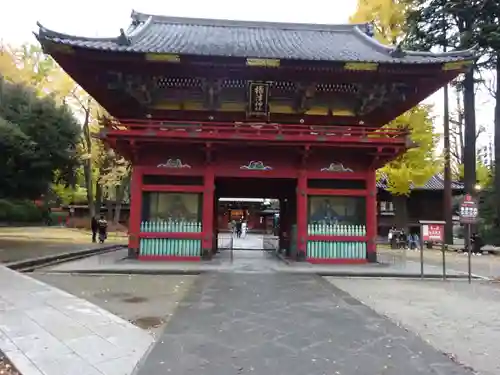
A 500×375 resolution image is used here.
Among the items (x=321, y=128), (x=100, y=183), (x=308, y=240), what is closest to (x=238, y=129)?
(x=321, y=128)

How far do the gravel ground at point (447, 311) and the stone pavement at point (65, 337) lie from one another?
155 inches

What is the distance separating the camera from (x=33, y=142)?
62.8ft

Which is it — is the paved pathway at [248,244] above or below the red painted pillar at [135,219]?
below

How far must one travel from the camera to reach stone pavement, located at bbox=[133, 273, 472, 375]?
471cm

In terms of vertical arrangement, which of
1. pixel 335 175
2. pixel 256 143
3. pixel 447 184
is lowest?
pixel 335 175

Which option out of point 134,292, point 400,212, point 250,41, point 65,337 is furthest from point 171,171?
point 400,212

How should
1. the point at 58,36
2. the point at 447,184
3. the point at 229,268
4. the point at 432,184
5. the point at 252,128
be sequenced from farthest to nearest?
the point at 432,184 < the point at 447,184 < the point at 252,128 < the point at 229,268 < the point at 58,36

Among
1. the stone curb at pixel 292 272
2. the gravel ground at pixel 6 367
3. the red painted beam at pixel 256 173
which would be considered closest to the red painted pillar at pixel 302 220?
the red painted beam at pixel 256 173

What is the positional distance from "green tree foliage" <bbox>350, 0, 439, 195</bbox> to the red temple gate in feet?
29.9

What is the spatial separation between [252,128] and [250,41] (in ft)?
19.2

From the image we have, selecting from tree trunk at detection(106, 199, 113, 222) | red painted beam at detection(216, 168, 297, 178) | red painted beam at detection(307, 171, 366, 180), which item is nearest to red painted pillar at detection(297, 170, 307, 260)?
red painted beam at detection(307, 171, 366, 180)

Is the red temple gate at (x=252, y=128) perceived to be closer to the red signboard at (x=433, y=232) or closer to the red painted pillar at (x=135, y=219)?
the red painted pillar at (x=135, y=219)

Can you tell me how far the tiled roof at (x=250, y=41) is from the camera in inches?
564

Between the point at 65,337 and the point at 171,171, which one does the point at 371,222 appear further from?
the point at 65,337
